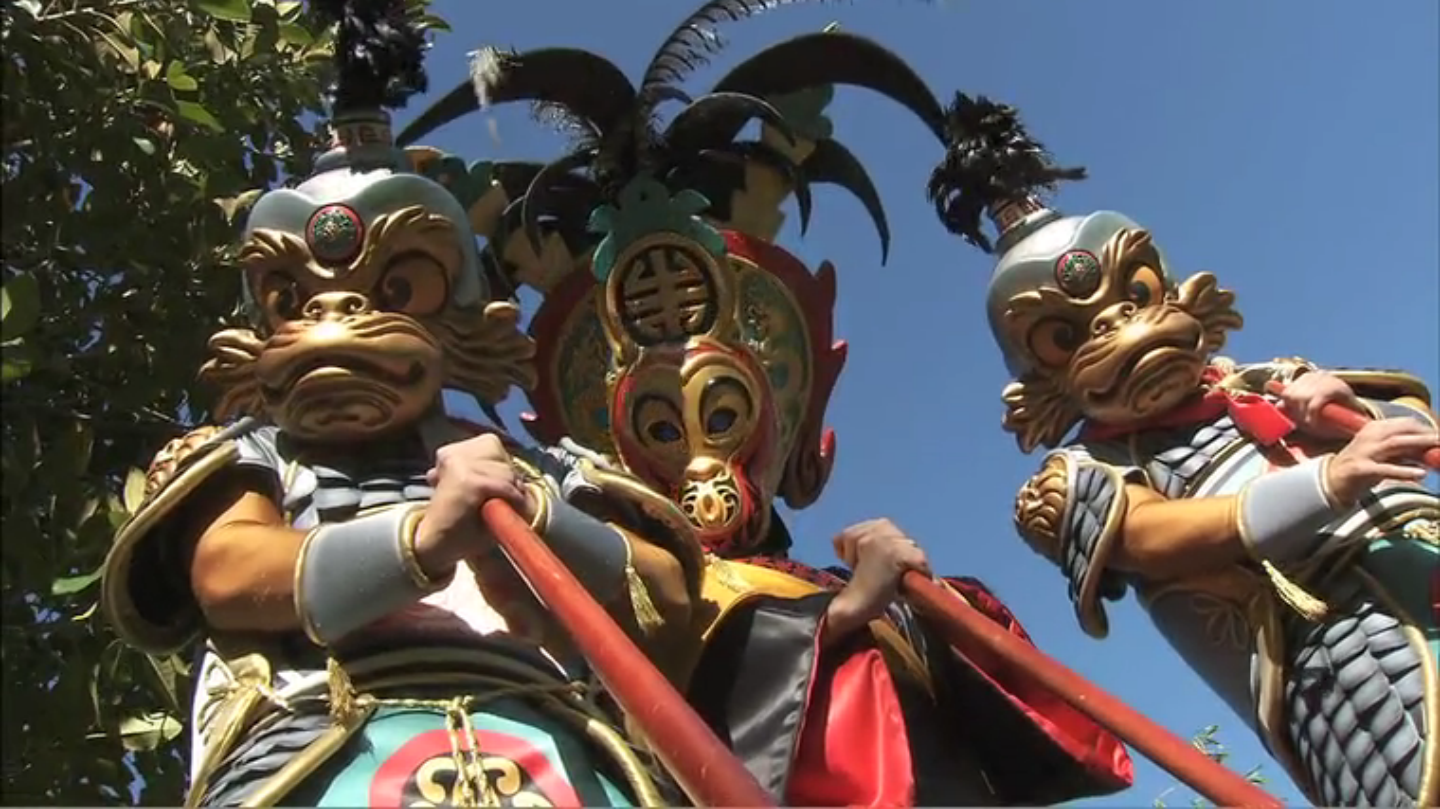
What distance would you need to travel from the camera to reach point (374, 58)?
2.61m

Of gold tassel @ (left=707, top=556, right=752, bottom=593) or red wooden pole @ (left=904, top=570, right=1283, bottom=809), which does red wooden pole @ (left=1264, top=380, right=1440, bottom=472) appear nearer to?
red wooden pole @ (left=904, top=570, right=1283, bottom=809)

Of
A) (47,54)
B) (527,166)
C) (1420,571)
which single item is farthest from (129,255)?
(1420,571)

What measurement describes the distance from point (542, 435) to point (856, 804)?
3.43 feet

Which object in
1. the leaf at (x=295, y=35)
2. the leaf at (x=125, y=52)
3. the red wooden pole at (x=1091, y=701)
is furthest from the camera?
the leaf at (x=295, y=35)

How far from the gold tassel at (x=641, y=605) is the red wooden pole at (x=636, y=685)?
9.3 inches

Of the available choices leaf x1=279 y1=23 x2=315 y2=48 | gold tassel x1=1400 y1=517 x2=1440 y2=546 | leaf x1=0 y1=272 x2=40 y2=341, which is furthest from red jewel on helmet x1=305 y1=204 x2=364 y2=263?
leaf x1=279 y1=23 x2=315 y2=48

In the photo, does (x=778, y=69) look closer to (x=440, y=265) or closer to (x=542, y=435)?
(x=542, y=435)

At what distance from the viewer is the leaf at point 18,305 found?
2.59 m

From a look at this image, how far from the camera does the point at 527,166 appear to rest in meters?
3.35

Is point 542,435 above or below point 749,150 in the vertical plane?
below

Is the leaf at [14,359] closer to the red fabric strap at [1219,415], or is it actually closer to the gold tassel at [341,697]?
the gold tassel at [341,697]

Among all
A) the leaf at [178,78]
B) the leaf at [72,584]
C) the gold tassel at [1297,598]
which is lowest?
the gold tassel at [1297,598]

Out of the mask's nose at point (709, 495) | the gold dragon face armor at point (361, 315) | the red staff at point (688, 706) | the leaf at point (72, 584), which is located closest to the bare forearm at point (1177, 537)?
the red staff at point (688, 706)

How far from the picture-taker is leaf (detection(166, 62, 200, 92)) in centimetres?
341
